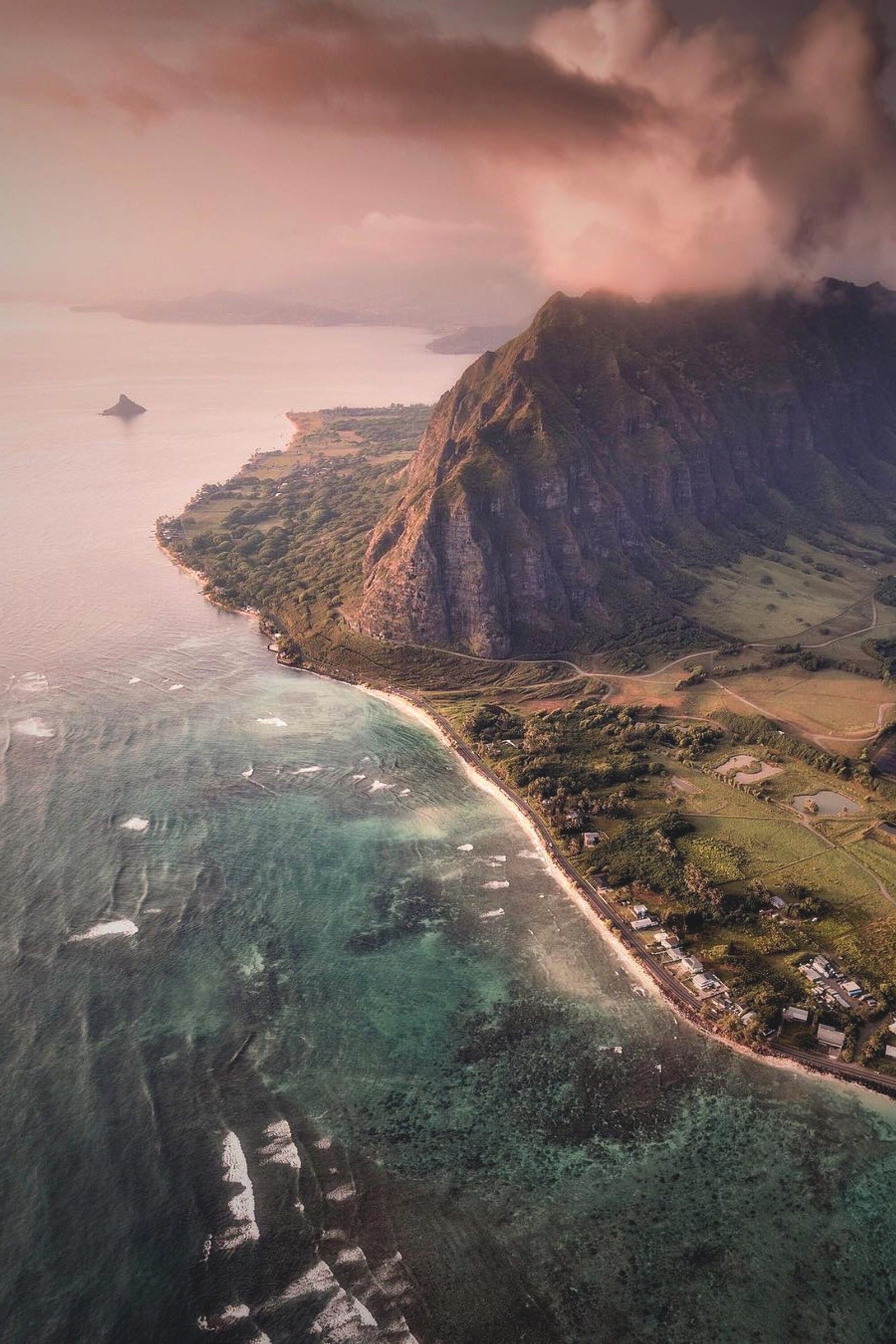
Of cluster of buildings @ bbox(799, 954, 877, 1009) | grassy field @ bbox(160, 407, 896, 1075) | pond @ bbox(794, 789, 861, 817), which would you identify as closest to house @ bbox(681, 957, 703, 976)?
grassy field @ bbox(160, 407, 896, 1075)

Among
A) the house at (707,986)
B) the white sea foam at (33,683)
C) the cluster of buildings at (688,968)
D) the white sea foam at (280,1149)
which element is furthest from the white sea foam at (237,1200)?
the white sea foam at (33,683)

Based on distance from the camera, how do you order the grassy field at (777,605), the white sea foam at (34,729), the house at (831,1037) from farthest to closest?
the grassy field at (777,605) → the white sea foam at (34,729) → the house at (831,1037)

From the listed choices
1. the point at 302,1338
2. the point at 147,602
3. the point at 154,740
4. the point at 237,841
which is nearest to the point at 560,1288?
the point at 302,1338

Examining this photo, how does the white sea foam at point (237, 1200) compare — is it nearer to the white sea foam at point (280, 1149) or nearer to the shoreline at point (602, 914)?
the white sea foam at point (280, 1149)

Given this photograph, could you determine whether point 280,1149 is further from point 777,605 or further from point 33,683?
point 777,605

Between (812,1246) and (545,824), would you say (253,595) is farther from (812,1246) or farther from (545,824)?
(812,1246)

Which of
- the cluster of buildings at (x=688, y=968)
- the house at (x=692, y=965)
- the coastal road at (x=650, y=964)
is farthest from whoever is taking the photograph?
the house at (x=692, y=965)
